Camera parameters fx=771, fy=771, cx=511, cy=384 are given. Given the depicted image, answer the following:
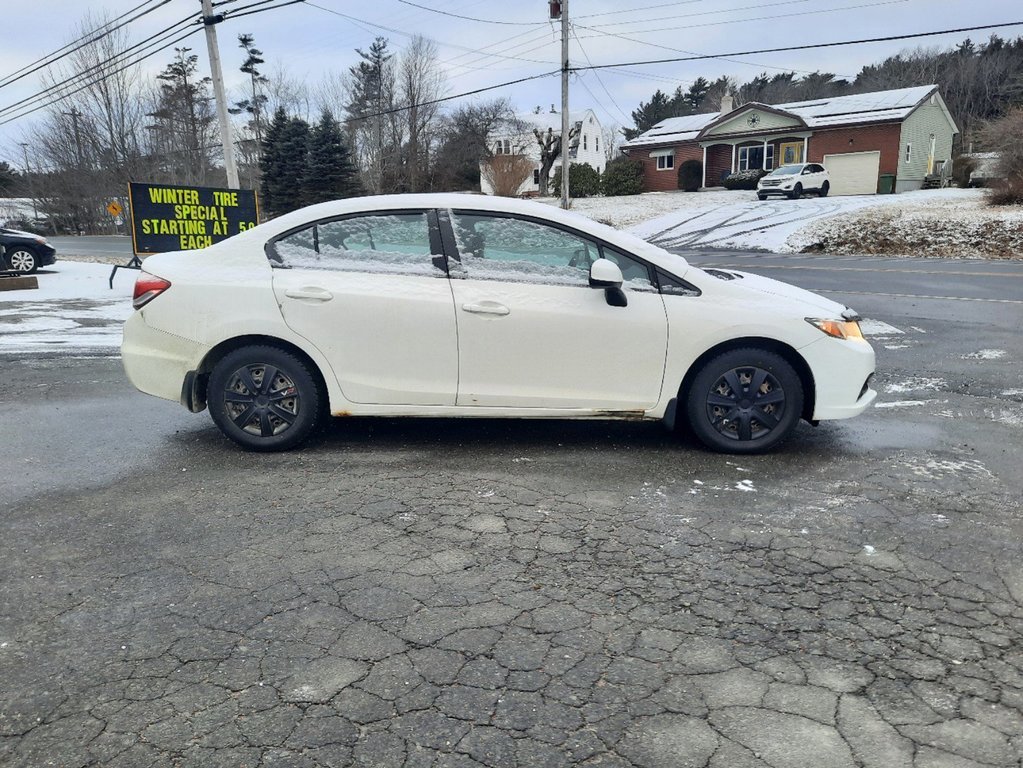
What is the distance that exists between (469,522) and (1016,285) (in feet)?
46.9

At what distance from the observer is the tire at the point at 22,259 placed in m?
17.6

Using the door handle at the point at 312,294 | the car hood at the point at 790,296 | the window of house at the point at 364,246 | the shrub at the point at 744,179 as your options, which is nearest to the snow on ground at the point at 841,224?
the shrub at the point at 744,179

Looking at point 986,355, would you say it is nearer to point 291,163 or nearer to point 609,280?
point 609,280

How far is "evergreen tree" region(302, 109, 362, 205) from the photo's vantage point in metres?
43.6

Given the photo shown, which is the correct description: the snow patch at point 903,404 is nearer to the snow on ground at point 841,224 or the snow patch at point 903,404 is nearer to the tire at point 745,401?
the tire at point 745,401

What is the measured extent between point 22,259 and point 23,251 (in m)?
0.19

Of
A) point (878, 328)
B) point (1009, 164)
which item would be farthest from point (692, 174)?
point (878, 328)

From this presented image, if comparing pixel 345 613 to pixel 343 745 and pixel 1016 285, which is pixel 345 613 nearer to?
pixel 343 745

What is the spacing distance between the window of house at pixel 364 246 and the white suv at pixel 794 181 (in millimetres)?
34959

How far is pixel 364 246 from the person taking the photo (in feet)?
15.8

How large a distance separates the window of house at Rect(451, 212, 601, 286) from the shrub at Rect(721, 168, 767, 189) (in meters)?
40.6

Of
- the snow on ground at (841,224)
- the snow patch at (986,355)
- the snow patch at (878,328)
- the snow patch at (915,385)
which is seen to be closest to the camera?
the snow patch at (915,385)

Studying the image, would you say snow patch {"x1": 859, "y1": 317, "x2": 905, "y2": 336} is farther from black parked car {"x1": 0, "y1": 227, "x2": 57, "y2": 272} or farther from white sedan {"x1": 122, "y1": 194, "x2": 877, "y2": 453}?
black parked car {"x1": 0, "y1": 227, "x2": 57, "y2": 272}

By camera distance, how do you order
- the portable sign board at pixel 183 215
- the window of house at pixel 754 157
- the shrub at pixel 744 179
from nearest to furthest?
the portable sign board at pixel 183 215 → the shrub at pixel 744 179 → the window of house at pixel 754 157
